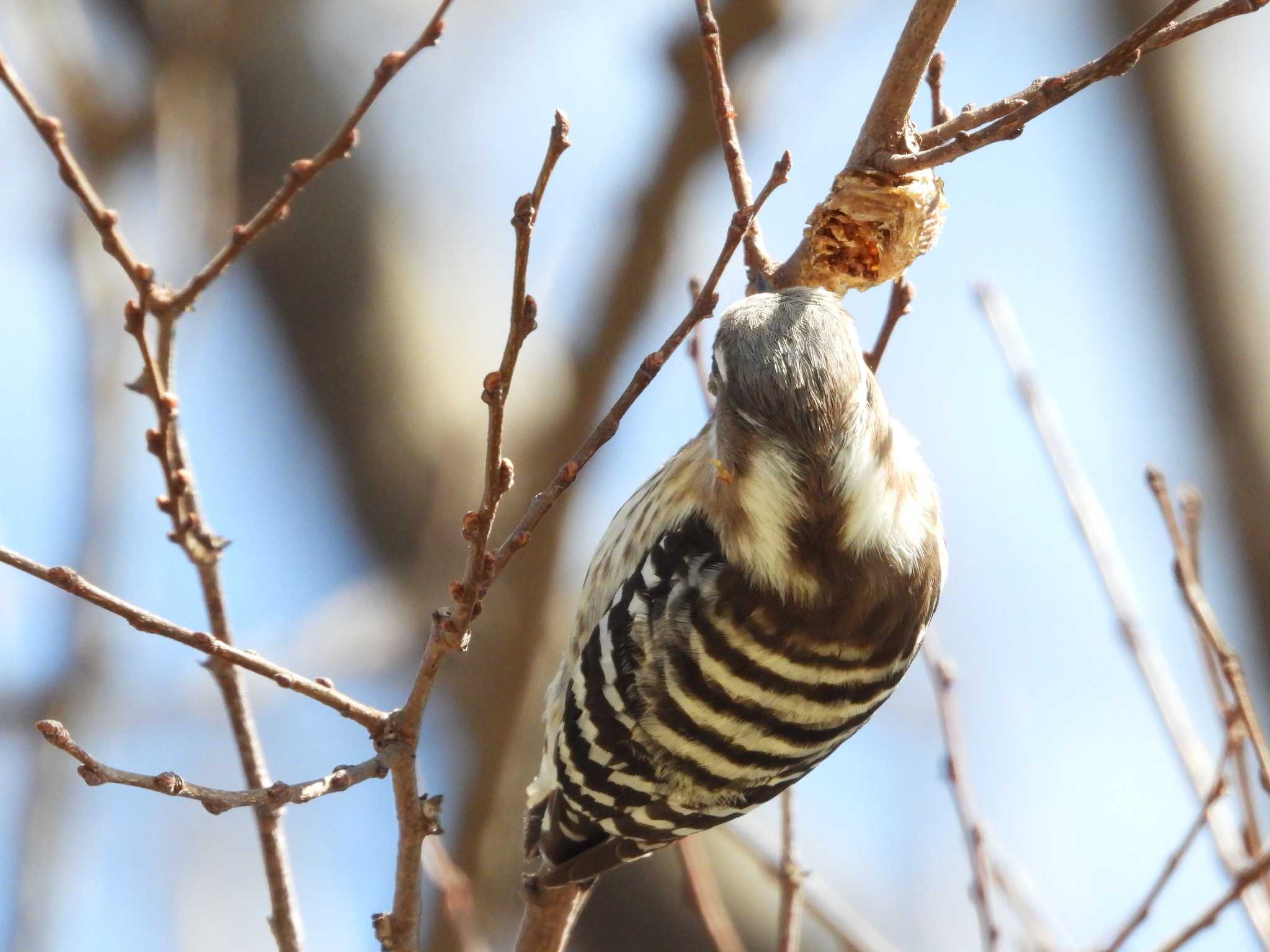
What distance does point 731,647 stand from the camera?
2951 mm

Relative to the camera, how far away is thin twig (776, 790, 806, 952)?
2.88m

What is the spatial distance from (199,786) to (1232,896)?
1.95m

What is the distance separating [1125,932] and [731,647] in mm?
1027

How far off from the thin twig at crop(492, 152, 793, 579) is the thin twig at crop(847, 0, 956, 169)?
596mm

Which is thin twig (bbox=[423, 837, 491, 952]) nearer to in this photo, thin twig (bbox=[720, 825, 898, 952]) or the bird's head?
thin twig (bbox=[720, 825, 898, 952])

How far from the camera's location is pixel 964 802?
2918mm

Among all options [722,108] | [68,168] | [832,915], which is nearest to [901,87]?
[722,108]

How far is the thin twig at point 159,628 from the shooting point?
190 centimetres

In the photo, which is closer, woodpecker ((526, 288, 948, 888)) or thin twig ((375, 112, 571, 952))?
thin twig ((375, 112, 571, 952))

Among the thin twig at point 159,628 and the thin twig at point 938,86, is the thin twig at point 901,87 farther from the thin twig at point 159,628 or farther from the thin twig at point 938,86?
the thin twig at point 159,628

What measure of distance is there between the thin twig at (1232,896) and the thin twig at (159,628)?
1773 mm

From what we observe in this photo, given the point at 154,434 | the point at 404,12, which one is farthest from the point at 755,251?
the point at 404,12

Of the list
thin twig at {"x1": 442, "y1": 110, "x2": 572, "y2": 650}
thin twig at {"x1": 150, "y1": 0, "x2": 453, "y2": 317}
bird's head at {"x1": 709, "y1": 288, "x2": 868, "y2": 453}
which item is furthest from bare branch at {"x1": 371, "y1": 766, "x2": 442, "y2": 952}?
bird's head at {"x1": 709, "y1": 288, "x2": 868, "y2": 453}

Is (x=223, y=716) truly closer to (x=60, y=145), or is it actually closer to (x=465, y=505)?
(x=465, y=505)
